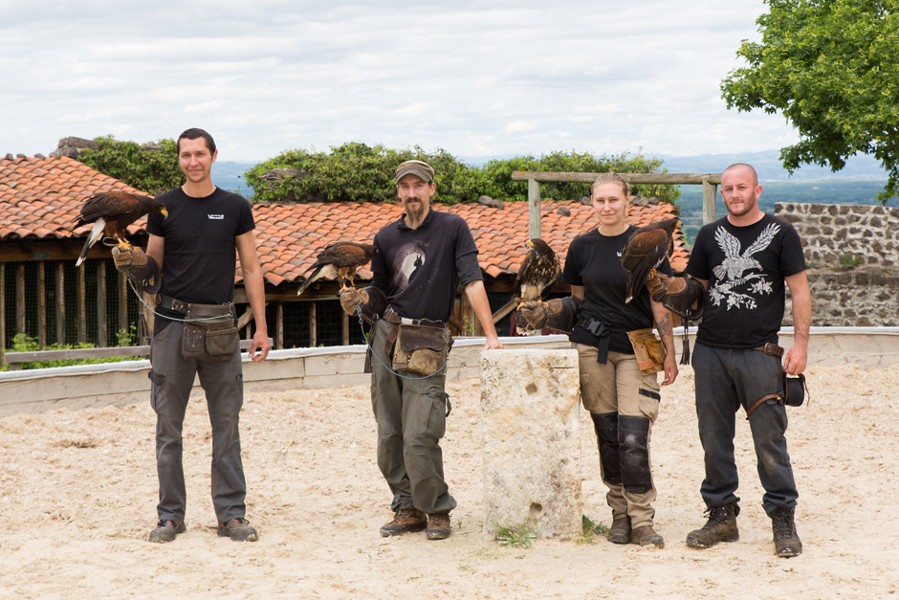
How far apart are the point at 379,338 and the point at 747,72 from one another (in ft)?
57.2

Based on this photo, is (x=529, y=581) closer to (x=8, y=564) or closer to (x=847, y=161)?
(x=8, y=564)

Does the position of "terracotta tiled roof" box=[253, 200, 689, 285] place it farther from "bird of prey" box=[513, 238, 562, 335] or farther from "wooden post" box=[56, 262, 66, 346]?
"bird of prey" box=[513, 238, 562, 335]

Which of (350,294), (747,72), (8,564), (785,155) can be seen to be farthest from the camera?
(785,155)

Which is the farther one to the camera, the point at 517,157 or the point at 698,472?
the point at 517,157

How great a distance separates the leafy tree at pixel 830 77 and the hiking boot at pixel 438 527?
15.4 metres

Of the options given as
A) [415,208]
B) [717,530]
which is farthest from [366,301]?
[717,530]

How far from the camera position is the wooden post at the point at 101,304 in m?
15.6

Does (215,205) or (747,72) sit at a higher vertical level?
(747,72)

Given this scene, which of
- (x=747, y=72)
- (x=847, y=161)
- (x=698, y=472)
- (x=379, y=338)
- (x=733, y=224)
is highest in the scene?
(x=747, y=72)

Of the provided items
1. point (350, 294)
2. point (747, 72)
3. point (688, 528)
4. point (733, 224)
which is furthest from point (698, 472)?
point (747, 72)

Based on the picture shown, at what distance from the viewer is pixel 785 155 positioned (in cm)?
2289

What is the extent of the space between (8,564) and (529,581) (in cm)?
268

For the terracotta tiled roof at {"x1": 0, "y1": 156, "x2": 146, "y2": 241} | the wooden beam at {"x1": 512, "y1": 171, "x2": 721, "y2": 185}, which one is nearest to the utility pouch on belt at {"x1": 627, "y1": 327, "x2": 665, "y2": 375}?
the wooden beam at {"x1": 512, "y1": 171, "x2": 721, "y2": 185}

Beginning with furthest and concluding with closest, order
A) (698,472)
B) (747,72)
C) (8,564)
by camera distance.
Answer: (747,72) → (698,472) → (8,564)
